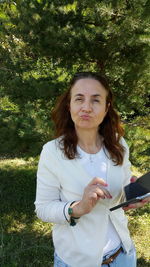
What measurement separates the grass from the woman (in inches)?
66.3

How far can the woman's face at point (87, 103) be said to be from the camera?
53.3 inches

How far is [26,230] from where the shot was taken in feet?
11.7

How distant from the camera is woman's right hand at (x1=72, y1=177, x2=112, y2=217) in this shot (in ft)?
3.80

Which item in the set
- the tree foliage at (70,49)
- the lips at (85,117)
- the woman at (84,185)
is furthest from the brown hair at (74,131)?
the tree foliage at (70,49)

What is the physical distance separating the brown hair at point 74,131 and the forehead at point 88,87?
24mm

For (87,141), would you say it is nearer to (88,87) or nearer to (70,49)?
(88,87)

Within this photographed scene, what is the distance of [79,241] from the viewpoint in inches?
52.1

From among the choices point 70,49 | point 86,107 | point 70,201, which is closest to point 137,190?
point 70,201

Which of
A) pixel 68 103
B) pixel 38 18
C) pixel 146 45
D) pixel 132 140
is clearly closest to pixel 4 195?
pixel 132 140

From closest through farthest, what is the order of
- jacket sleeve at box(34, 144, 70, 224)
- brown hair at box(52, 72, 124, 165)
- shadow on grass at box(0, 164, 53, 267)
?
1. jacket sleeve at box(34, 144, 70, 224)
2. brown hair at box(52, 72, 124, 165)
3. shadow on grass at box(0, 164, 53, 267)

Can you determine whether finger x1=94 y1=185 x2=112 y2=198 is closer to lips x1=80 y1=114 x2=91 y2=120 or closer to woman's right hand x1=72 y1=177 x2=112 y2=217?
woman's right hand x1=72 y1=177 x2=112 y2=217

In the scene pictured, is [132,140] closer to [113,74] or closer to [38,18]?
[113,74]

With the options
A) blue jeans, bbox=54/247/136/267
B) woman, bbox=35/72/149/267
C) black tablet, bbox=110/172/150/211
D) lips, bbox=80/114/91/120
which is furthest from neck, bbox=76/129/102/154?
blue jeans, bbox=54/247/136/267

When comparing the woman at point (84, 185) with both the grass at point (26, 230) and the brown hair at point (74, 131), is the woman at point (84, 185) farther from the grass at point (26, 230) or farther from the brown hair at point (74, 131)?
the grass at point (26, 230)
